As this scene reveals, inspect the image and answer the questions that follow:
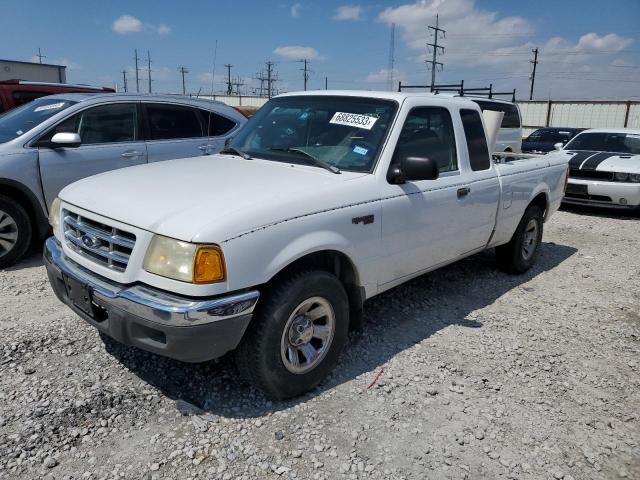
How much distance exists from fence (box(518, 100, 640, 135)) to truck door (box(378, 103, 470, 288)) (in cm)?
2216

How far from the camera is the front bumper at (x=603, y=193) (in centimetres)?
917

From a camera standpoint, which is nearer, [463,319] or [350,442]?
[350,442]

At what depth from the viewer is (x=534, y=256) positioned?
6.10 metres

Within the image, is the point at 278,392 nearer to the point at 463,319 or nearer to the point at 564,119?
the point at 463,319

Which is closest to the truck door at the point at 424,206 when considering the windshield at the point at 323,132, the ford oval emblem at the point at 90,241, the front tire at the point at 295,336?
the windshield at the point at 323,132

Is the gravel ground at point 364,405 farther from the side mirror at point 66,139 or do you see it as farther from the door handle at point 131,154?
the door handle at point 131,154

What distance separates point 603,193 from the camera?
9422 mm

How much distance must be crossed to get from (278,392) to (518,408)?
5.06 ft

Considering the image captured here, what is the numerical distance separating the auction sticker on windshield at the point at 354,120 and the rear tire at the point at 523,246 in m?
2.64

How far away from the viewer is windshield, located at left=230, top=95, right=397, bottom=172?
3.66m

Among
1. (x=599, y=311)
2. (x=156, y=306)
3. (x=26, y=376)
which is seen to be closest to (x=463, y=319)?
(x=599, y=311)

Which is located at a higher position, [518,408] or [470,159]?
[470,159]

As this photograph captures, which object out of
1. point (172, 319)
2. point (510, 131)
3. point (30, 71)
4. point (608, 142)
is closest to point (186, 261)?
point (172, 319)

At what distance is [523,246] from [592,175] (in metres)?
4.96
